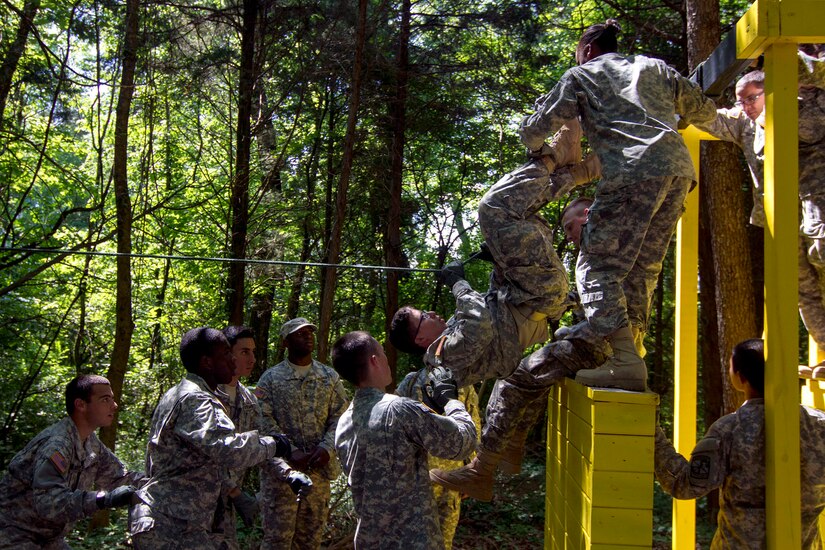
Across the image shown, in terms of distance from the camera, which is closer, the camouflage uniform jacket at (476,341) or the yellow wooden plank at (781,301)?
the yellow wooden plank at (781,301)

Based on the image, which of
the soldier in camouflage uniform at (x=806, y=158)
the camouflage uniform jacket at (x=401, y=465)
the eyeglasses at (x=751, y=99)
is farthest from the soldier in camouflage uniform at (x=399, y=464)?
the eyeglasses at (x=751, y=99)

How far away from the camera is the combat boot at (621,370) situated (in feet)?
11.9

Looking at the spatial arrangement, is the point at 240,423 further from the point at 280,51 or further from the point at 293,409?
the point at 280,51

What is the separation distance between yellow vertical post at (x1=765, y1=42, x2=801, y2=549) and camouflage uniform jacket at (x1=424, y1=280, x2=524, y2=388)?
1190 mm

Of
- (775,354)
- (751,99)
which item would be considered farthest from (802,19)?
(775,354)

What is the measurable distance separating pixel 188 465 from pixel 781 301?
305cm

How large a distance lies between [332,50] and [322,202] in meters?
2.62

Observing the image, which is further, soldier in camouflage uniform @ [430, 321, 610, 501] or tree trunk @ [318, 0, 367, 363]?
tree trunk @ [318, 0, 367, 363]

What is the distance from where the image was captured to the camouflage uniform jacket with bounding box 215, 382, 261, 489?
15.9 ft

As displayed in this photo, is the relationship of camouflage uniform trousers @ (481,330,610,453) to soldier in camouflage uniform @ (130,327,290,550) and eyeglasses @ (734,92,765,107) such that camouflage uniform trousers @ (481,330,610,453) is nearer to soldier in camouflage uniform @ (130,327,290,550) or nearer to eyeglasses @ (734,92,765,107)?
soldier in camouflage uniform @ (130,327,290,550)

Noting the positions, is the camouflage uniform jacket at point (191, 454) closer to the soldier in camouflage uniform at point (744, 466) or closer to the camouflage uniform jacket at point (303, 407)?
the camouflage uniform jacket at point (303, 407)

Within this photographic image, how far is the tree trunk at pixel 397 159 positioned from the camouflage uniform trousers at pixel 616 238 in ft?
23.2

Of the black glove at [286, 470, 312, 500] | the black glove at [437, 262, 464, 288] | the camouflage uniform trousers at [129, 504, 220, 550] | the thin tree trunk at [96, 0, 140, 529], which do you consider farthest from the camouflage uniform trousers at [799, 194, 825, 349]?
the thin tree trunk at [96, 0, 140, 529]

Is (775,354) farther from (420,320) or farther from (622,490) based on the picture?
(420,320)
